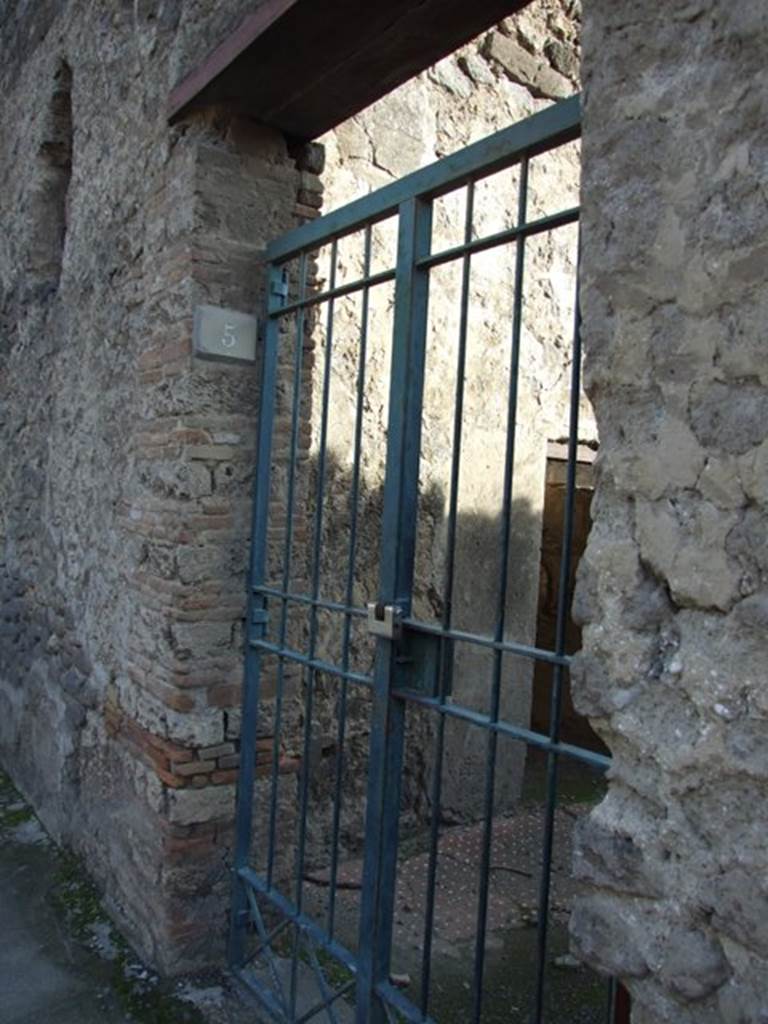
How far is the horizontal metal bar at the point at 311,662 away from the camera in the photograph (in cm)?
237

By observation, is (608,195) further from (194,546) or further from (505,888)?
(505,888)

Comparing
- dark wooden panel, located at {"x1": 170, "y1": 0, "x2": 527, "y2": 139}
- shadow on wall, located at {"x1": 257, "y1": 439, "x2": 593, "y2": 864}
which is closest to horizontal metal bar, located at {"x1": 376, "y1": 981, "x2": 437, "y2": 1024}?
shadow on wall, located at {"x1": 257, "y1": 439, "x2": 593, "y2": 864}

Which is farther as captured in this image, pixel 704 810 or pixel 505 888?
pixel 505 888

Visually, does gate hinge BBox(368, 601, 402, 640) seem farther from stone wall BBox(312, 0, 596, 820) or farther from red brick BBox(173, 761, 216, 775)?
stone wall BBox(312, 0, 596, 820)

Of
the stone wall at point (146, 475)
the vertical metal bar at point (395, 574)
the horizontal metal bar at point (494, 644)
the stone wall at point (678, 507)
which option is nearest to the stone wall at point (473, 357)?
the stone wall at point (146, 475)

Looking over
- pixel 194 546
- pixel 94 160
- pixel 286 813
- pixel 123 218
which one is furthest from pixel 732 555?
pixel 94 160

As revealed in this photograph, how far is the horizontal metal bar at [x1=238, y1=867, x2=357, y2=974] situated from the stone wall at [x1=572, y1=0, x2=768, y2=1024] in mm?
1159

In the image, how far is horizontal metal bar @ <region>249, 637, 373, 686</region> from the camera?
237 centimetres

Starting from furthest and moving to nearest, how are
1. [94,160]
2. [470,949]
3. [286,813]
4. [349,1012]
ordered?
[94,160] < [470,949] < [286,813] < [349,1012]

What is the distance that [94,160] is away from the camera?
12.2 ft

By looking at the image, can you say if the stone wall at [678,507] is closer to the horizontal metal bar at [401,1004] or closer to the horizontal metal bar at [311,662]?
the horizontal metal bar at [401,1004]

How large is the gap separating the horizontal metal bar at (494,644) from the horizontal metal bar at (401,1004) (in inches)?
36.6

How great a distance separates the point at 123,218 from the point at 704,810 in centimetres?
307

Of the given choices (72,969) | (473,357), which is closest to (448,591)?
(72,969)
